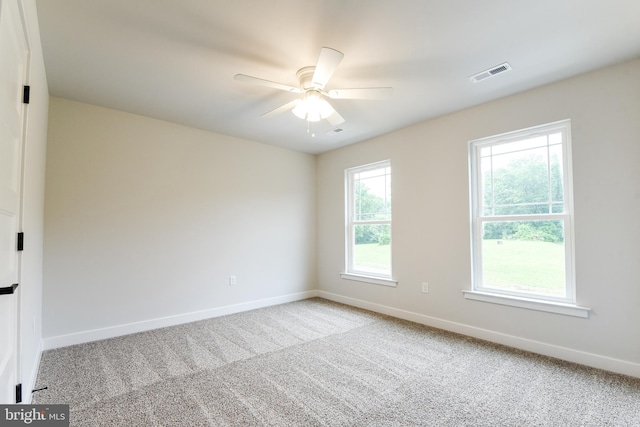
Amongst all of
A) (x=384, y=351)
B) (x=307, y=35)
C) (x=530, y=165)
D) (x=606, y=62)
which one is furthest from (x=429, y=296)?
(x=307, y=35)

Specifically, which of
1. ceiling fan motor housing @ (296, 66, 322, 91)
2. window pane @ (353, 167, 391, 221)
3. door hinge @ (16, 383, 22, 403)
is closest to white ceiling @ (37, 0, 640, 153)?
ceiling fan motor housing @ (296, 66, 322, 91)

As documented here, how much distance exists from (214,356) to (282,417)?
3.87 ft

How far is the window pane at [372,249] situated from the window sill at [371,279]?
0.14 meters

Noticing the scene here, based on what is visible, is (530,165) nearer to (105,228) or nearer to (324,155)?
(324,155)

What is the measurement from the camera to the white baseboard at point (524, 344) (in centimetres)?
247

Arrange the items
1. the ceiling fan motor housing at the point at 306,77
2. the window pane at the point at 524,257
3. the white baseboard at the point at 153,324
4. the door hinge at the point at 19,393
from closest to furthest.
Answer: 1. the door hinge at the point at 19,393
2. the ceiling fan motor housing at the point at 306,77
3. the window pane at the point at 524,257
4. the white baseboard at the point at 153,324

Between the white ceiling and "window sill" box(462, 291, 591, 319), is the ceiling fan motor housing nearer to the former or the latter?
the white ceiling

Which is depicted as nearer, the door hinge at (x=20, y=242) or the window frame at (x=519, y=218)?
the door hinge at (x=20, y=242)

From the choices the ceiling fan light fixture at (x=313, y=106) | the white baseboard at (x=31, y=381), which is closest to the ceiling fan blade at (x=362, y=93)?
the ceiling fan light fixture at (x=313, y=106)

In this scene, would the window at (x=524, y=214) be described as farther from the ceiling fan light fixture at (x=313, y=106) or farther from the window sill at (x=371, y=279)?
the ceiling fan light fixture at (x=313, y=106)

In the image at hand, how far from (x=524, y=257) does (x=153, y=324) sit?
4.16 metres

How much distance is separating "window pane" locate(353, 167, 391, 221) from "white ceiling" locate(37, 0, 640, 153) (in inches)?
53.9

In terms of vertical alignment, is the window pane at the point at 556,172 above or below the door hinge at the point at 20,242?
above

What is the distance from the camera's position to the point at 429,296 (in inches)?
148
